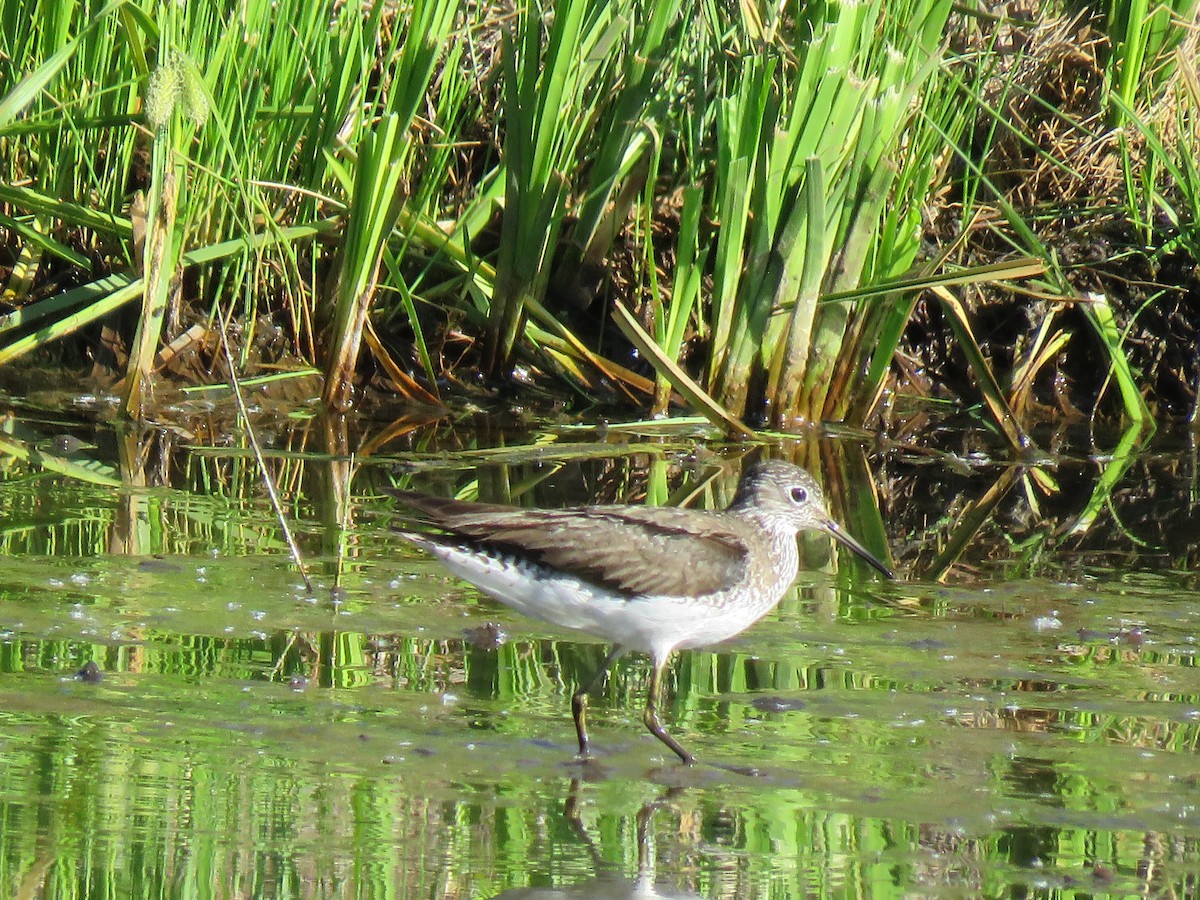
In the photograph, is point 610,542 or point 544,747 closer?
point 544,747

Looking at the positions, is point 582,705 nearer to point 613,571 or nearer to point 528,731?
point 528,731

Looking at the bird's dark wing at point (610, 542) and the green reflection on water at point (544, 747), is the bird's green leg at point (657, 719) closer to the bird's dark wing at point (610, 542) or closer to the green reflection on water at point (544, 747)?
the green reflection on water at point (544, 747)

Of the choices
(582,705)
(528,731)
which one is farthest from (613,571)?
(528,731)

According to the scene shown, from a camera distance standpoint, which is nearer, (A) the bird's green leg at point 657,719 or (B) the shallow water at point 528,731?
(B) the shallow water at point 528,731

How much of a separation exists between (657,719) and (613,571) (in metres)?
0.43

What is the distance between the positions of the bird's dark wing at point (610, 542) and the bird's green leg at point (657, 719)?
24 centimetres

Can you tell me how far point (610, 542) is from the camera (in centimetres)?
489

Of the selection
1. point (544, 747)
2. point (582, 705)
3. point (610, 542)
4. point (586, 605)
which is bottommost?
point (544, 747)

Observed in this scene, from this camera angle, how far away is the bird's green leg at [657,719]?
4.55 m

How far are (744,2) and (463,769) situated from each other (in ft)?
15.5

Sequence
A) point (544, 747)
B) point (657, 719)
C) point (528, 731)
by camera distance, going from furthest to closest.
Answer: point (657, 719) < point (528, 731) < point (544, 747)

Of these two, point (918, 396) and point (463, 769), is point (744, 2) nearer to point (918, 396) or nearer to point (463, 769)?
point (918, 396)

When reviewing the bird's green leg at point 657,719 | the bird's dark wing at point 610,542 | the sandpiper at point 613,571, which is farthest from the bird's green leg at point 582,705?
the bird's dark wing at point 610,542

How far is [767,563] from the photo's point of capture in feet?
16.9
